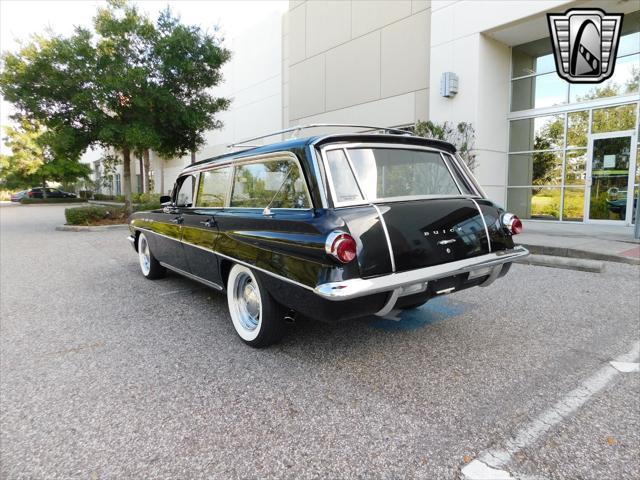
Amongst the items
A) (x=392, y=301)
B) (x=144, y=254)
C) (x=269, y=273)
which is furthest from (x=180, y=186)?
(x=392, y=301)

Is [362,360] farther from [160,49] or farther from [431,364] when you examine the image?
[160,49]

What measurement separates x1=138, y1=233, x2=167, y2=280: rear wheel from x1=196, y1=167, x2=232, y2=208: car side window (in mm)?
1893

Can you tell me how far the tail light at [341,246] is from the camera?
268 cm

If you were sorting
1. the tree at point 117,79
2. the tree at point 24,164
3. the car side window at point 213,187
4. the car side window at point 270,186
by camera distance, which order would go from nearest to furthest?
the car side window at point 270,186 → the car side window at point 213,187 → the tree at point 117,79 → the tree at point 24,164

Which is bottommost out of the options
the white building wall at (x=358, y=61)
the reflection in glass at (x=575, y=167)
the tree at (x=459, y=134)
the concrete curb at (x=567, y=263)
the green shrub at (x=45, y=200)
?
the concrete curb at (x=567, y=263)

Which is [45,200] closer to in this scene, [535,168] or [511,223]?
[535,168]

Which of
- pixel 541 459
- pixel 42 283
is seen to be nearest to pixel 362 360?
pixel 541 459

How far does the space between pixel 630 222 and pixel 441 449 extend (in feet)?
37.7

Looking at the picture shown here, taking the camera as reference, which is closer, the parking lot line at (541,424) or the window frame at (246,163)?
the parking lot line at (541,424)

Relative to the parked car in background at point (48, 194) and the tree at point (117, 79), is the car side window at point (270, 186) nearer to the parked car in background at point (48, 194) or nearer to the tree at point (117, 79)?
the tree at point (117, 79)

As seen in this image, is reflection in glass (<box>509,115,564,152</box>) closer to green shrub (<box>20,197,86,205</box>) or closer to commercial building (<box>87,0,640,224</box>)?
commercial building (<box>87,0,640,224</box>)

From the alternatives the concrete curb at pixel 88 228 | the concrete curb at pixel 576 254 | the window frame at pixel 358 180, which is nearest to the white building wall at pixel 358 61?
the concrete curb at pixel 576 254

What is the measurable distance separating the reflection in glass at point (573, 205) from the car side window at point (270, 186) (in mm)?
11298

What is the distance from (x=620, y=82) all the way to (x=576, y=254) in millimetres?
6574
